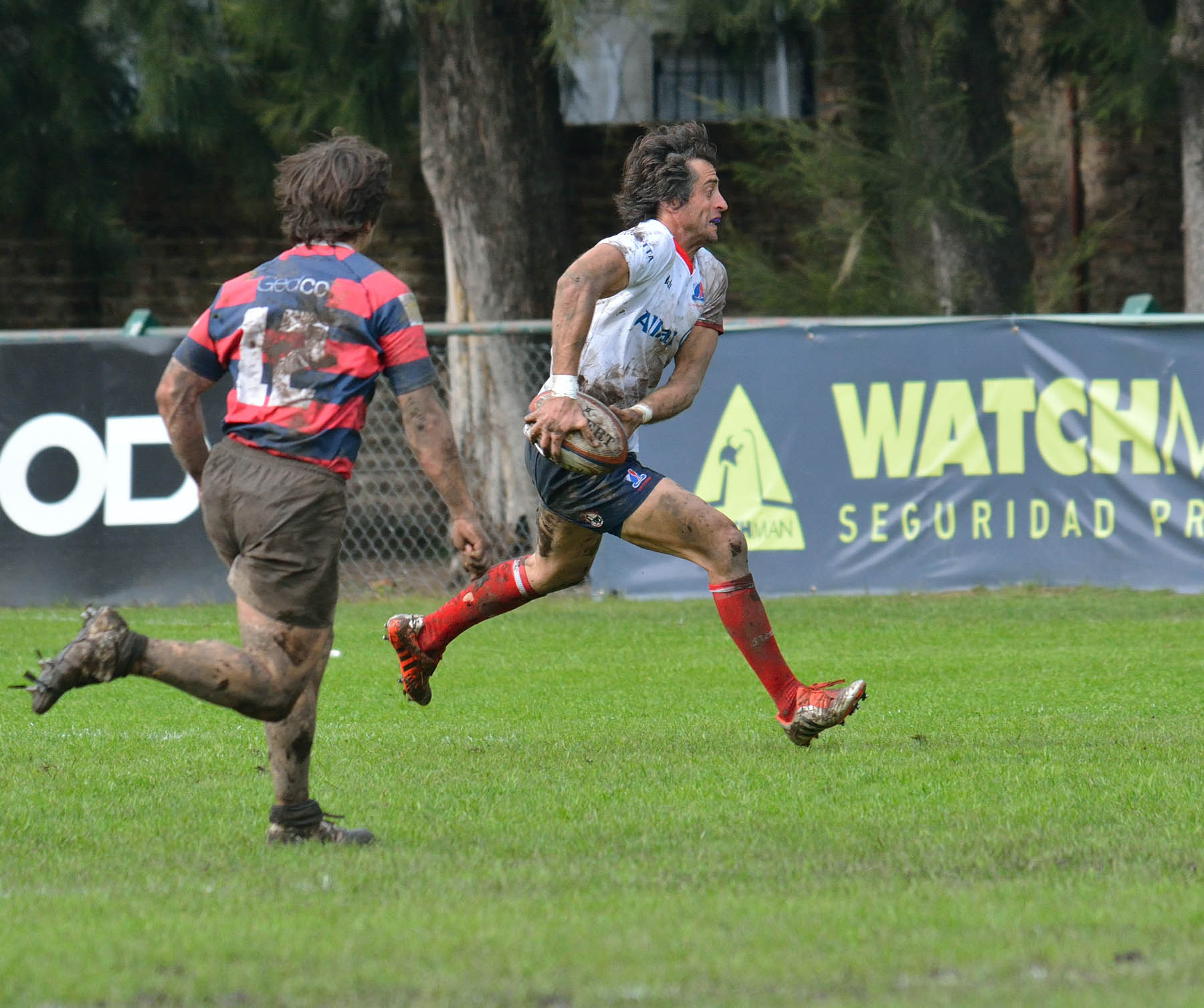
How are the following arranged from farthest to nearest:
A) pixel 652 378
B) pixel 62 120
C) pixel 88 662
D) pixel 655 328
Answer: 1. pixel 62 120
2. pixel 652 378
3. pixel 655 328
4. pixel 88 662

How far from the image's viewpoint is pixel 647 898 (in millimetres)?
3848

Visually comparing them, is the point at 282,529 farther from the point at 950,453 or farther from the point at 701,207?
the point at 950,453

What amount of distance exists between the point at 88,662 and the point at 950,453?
7.89m

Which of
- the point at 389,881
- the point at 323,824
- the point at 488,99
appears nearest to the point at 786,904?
the point at 389,881

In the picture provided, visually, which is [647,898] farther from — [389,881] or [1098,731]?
[1098,731]

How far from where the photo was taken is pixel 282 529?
4.41 m

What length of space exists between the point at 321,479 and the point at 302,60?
33.5 feet

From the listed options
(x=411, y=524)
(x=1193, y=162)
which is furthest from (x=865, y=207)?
(x=411, y=524)

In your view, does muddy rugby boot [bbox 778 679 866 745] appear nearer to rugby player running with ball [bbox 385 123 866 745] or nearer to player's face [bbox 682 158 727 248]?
rugby player running with ball [bbox 385 123 866 745]

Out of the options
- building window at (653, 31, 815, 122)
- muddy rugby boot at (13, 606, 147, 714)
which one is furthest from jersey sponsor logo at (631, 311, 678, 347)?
building window at (653, 31, 815, 122)

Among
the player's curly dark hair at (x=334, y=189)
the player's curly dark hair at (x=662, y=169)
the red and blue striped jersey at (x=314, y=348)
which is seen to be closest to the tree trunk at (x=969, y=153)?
the player's curly dark hair at (x=662, y=169)

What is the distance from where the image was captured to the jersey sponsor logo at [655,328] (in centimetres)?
607

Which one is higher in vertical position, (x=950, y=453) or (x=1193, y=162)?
(x=1193, y=162)

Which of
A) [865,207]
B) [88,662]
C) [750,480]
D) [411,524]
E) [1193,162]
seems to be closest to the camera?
[88,662]
